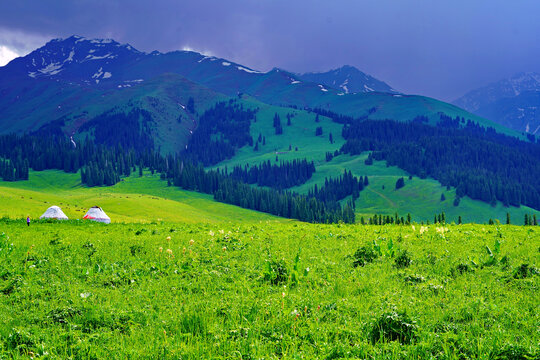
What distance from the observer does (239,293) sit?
1382 cm

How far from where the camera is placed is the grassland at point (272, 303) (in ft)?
31.6

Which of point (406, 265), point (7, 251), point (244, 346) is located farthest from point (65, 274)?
point (406, 265)

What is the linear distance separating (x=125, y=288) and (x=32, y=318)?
345 cm

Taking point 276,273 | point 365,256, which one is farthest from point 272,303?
point 365,256

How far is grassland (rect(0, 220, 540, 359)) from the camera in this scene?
31.6 ft

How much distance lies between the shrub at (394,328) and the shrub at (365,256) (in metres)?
7.26

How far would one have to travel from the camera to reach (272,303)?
12.3m

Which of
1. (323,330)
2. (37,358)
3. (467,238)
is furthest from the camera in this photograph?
(467,238)

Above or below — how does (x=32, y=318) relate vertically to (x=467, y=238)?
below

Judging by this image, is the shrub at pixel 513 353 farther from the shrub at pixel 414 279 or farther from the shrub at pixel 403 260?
the shrub at pixel 403 260

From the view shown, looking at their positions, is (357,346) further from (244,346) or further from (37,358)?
(37,358)

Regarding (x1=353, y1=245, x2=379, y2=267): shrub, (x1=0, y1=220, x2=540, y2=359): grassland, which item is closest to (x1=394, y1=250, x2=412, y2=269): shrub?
(x1=0, y1=220, x2=540, y2=359): grassland

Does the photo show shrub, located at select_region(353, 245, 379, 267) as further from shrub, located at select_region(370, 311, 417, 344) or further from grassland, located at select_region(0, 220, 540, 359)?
shrub, located at select_region(370, 311, 417, 344)

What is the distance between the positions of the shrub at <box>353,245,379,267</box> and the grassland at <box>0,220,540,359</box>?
46 mm
